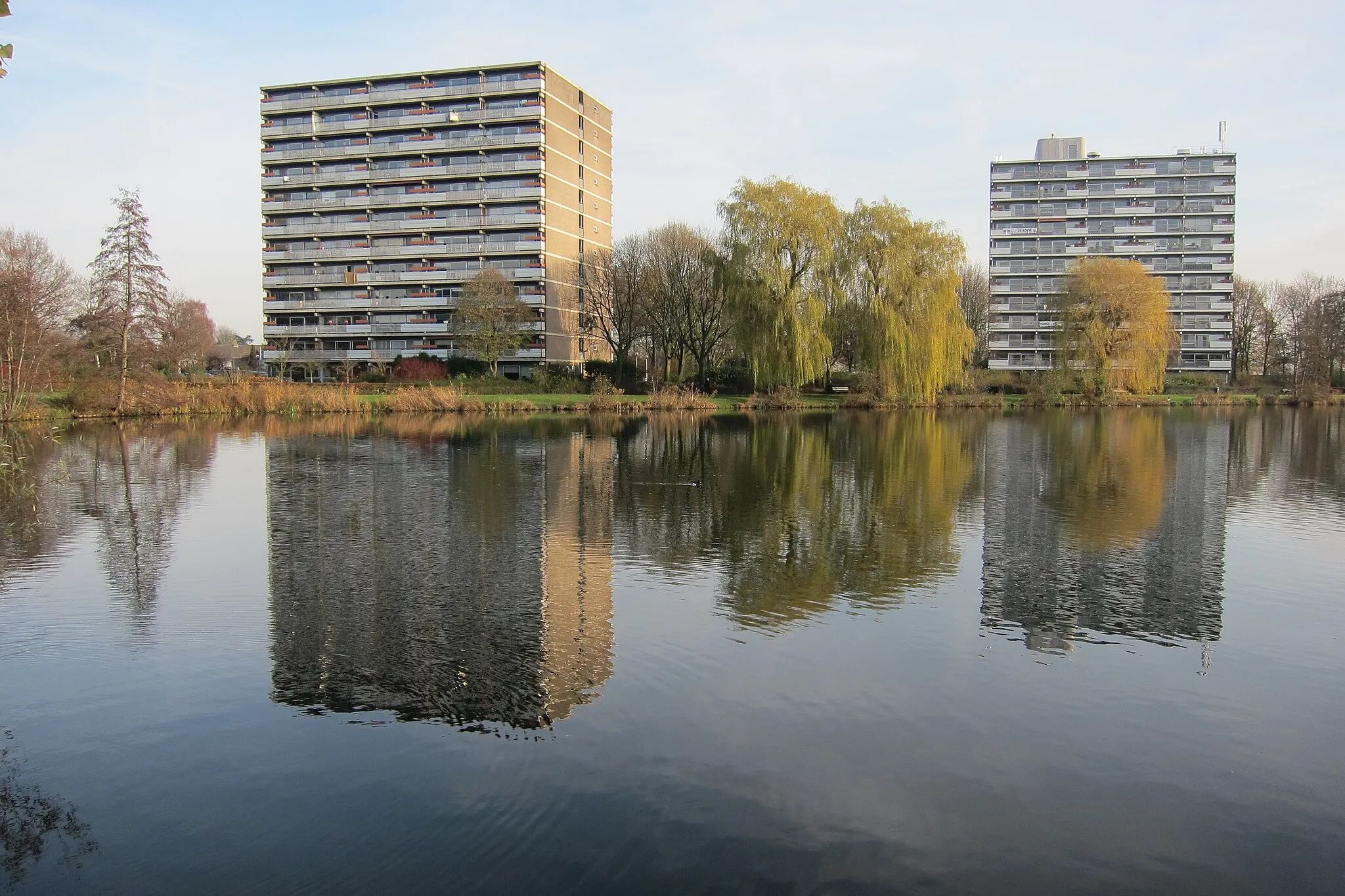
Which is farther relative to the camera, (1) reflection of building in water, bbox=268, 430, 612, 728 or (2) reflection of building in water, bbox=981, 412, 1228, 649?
(2) reflection of building in water, bbox=981, 412, 1228, 649

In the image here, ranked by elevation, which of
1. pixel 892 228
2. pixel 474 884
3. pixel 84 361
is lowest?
pixel 474 884

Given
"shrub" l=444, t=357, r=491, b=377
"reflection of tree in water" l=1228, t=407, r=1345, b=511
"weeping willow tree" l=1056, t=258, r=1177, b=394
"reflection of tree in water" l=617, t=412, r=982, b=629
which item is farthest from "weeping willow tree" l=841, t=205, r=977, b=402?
"shrub" l=444, t=357, r=491, b=377

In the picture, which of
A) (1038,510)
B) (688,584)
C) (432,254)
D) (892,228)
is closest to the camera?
(688,584)

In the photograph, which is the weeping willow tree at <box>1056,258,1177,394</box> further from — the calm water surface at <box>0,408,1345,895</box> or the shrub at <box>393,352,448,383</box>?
the calm water surface at <box>0,408,1345,895</box>

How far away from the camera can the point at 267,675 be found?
8688mm

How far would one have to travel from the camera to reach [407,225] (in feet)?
275

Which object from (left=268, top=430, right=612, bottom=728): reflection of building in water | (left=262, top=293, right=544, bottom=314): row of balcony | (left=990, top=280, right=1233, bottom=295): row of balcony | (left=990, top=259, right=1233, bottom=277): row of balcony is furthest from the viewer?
(left=990, top=259, right=1233, bottom=277): row of balcony

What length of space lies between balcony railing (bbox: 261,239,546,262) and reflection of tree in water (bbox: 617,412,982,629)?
165ft

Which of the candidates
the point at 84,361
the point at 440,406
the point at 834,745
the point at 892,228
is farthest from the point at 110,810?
the point at 892,228

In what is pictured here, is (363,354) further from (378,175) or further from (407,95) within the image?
(407,95)

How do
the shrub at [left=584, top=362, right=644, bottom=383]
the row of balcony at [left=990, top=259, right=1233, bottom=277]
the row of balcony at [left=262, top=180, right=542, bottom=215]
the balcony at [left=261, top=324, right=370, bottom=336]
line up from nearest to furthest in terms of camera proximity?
the shrub at [left=584, top=362, right=644, bottom=383] < the row of balcony at [left=262, top=180, right=542, bottom=215] < the balcony at [left=261, top=324, right=370, bottom=336] < the row of balcony at [left=990, top=259, right=1233, bottom=277]

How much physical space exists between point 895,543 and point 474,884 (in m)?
10.8

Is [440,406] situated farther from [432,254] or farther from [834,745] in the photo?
[834,745]

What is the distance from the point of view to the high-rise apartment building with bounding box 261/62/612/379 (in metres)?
81.2
